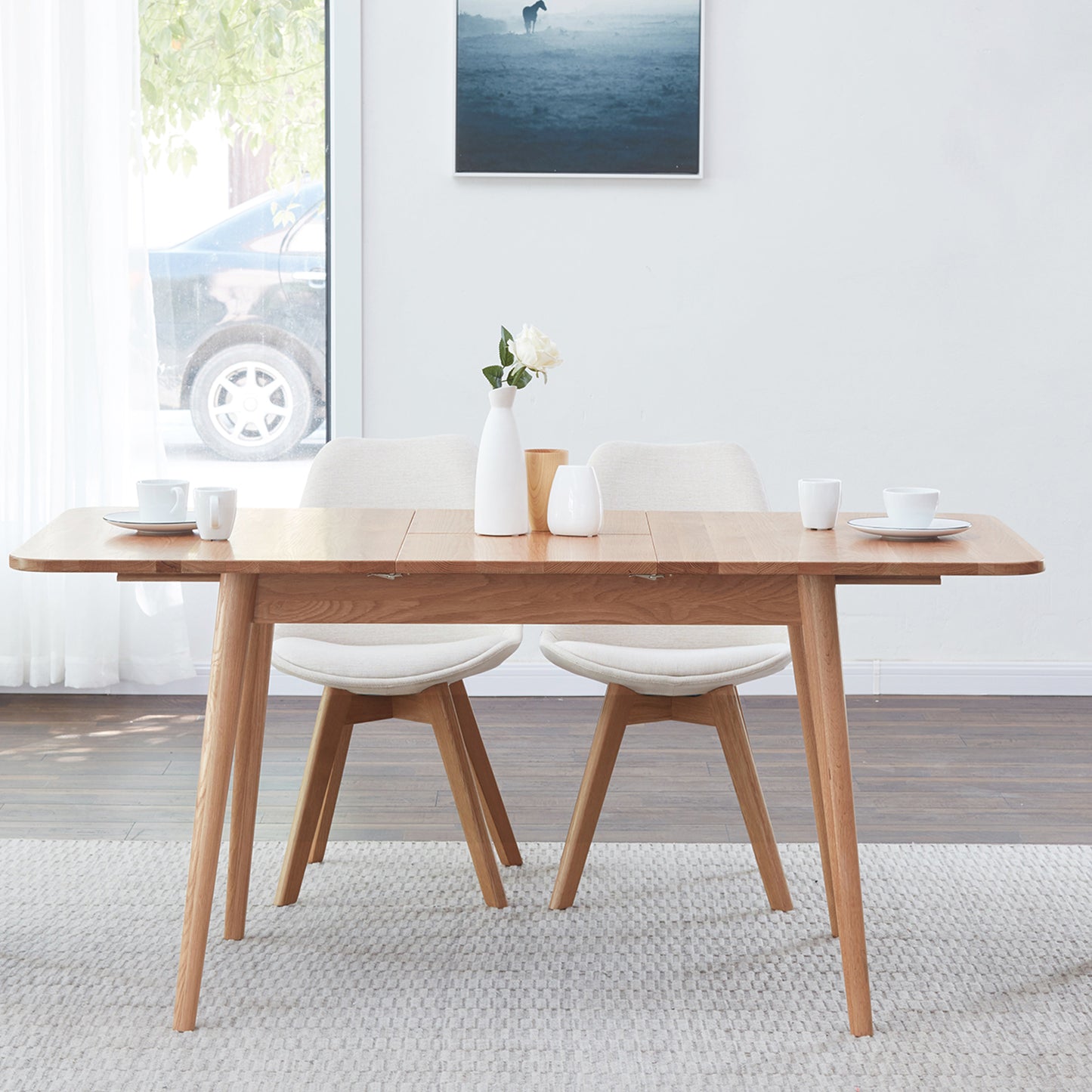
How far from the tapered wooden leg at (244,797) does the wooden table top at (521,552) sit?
0.25 metres

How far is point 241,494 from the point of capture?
355cm

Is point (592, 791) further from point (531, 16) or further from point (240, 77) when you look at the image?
point (240, 77)

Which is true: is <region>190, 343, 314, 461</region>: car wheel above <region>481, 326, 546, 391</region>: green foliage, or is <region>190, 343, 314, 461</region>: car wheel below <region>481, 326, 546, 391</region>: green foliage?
below

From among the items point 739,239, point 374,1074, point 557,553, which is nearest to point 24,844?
point 374,1074

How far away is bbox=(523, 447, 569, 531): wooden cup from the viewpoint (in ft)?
6.28

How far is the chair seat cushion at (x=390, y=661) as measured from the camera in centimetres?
201

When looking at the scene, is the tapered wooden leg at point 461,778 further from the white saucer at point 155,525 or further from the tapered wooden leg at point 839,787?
the tapered wooden leg at point 839,787

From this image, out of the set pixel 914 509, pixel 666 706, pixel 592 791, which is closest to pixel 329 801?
pixel 592 791

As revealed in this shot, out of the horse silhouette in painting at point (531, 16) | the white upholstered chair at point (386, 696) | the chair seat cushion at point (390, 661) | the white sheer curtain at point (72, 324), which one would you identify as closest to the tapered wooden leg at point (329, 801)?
the white upholstered chair at point (386, 696)

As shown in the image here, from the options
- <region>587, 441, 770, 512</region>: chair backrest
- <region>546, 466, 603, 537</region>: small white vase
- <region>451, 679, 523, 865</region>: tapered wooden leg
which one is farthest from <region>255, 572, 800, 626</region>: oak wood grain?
<region>587, 441, 770, 512</region>: chair backrest

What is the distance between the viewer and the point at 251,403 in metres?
3.52

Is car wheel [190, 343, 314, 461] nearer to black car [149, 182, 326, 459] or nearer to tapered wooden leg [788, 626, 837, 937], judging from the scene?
black car [149, 182, 326, 459]

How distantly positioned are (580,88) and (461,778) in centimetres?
204

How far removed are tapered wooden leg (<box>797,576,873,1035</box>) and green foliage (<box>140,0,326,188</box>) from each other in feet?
7.50
